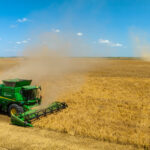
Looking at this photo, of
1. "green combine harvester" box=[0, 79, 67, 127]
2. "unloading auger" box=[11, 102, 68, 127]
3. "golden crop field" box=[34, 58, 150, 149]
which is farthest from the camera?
"green combine harvester" box=[0, 79, 67, 127]

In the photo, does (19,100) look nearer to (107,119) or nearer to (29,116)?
(29,116)

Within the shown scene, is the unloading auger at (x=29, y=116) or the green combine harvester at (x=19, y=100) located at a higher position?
the green combine harvester at (x=19, y=100)

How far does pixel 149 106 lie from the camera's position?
1463 centimetres

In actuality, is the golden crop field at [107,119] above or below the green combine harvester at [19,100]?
below

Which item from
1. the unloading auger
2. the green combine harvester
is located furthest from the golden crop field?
the green combine harvester

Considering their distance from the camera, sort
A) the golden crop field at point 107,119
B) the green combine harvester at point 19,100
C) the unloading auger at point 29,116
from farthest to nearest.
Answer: the green combine harvester at point 19,100
the unloading auger at point 29,116
the golden crop field at point 107,119

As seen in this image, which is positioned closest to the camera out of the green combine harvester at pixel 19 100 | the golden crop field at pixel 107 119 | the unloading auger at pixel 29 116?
the golden crop field at pixel 107 119

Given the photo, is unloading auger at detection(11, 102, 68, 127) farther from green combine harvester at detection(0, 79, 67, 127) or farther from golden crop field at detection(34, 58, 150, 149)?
golden crop field at detection(34, 58, 150, 149)

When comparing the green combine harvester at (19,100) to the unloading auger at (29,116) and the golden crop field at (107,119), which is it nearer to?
the unloading auger at (29,116)

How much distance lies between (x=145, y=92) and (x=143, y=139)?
38.7 feet

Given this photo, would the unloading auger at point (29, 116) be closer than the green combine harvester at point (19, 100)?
Yes

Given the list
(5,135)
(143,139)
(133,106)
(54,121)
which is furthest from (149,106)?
(5,135)

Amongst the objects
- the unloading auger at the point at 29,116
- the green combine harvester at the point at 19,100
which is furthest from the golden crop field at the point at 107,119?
the green combine harvester at the point at 19,100

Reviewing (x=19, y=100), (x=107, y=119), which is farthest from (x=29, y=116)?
(x=107, y=119)
